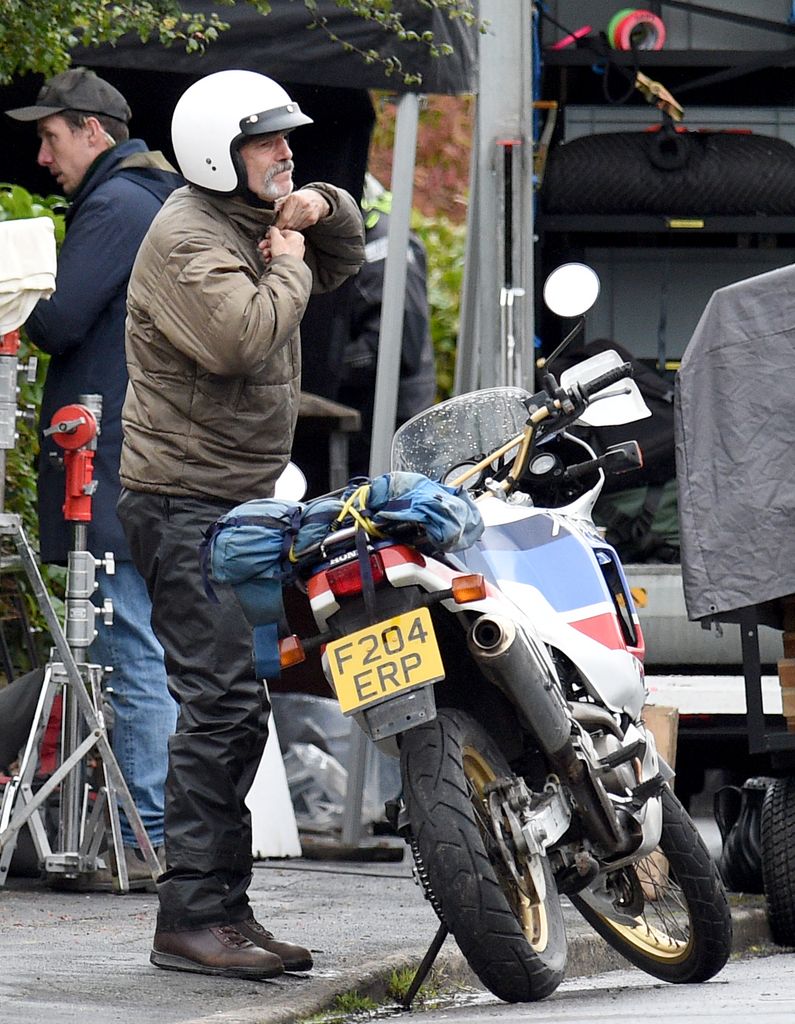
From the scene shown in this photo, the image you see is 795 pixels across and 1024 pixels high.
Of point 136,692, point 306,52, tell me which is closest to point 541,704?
point 136,692

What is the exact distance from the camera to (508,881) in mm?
4453

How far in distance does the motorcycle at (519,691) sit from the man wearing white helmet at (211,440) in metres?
0.44

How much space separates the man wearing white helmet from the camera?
4762 millimetres

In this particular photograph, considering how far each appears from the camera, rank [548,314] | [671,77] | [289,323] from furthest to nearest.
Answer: [671,77], [548,314], [289,323]

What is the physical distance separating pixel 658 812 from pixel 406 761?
742mm

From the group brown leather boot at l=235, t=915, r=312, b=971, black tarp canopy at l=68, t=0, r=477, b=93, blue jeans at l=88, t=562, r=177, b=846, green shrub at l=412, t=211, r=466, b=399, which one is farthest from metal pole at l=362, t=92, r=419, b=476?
green shrub at l=412, t=211, r=466, b=399

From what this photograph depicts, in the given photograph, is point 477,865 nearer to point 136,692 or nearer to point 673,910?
point 673,910

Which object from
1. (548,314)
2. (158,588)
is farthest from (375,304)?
(158,588)

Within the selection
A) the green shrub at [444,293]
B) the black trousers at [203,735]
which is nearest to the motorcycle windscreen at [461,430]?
the black trousers at [203,735]

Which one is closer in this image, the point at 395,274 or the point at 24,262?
the point at 24,262

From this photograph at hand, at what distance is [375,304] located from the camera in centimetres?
967

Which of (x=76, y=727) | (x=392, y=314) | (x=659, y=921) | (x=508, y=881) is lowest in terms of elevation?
(x=659, y=921)

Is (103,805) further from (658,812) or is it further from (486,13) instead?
(486,13)

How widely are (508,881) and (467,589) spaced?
617mm
